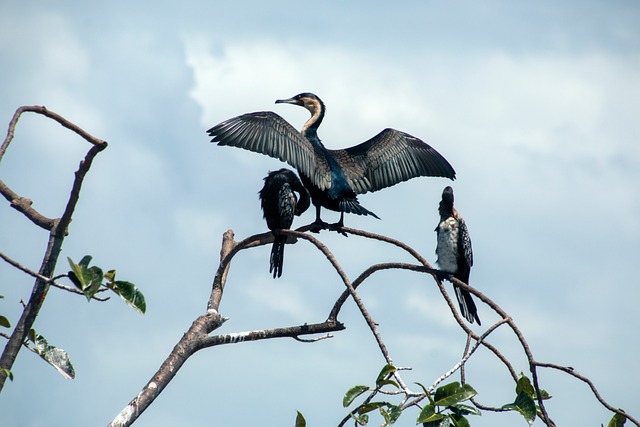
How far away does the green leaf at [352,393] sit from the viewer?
3.65m

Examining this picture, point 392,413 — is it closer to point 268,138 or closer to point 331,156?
point 268,138

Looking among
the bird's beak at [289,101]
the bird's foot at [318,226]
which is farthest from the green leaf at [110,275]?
the bird's beak at [289,101]

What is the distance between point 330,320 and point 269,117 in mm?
2284

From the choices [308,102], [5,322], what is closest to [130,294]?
[5,322]

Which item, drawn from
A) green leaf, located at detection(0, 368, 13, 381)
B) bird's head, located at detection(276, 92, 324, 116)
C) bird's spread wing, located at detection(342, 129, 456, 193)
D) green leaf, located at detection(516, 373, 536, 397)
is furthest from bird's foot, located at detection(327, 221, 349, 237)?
green leaf, located at detection(0, 368, 13, 381)

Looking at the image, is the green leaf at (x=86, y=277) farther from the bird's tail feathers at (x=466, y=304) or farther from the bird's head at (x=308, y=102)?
the bird's head at (x=308, y=102)

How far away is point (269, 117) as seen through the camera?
270 inches

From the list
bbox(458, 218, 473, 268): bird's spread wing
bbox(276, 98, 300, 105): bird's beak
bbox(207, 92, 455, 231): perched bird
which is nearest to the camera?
bbox(207, 92, 455, 231): perched bird

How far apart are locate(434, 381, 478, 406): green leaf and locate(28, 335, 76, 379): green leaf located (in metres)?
1.62

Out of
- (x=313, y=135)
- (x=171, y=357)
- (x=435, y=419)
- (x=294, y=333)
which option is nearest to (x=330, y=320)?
(x=294, y=333)

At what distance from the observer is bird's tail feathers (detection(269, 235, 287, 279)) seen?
6469 millimetres

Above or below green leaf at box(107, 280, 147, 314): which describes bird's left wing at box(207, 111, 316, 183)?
above

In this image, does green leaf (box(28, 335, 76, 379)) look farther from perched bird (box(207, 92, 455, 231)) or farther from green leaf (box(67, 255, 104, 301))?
perched bird (box(207, 92, 455, 231))

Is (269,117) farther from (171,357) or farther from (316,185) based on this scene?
(171,357)
